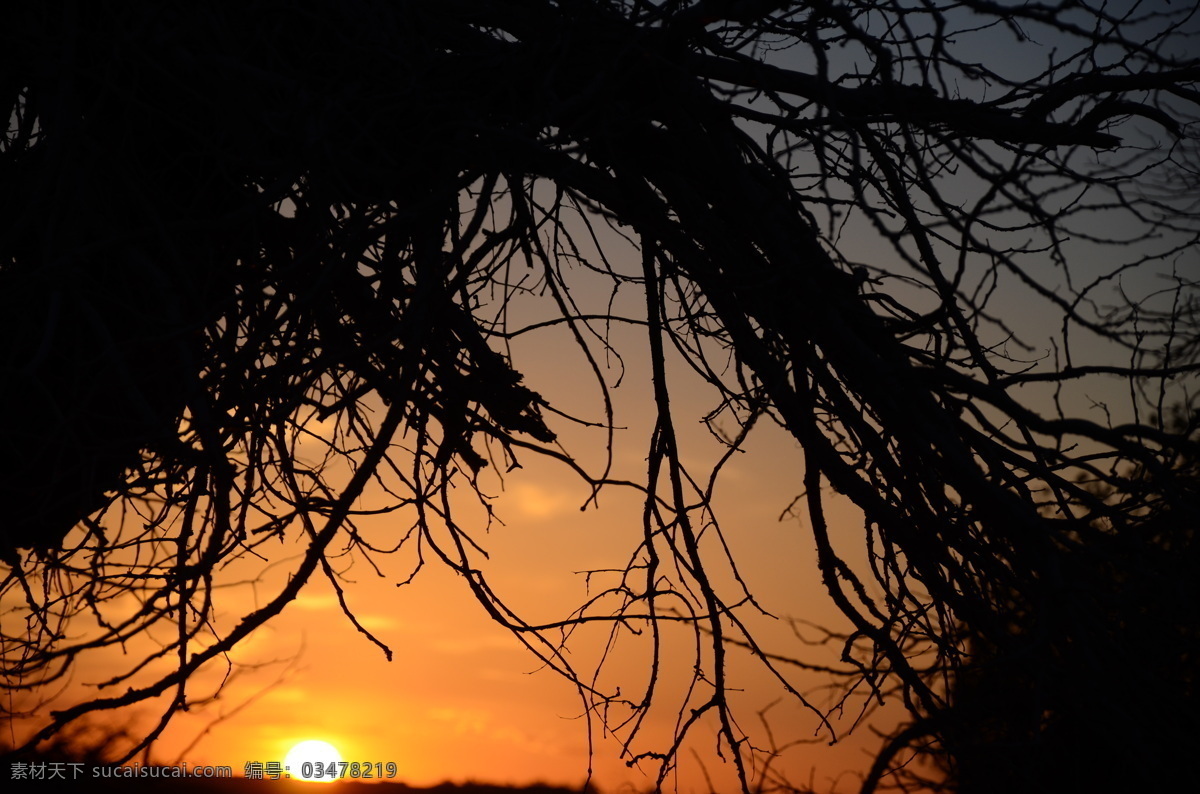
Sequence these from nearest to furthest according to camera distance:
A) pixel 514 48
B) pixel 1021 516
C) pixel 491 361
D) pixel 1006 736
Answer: pixel 1021 516 → pixel 514 48 → pixel 491 361 → pixel 1006 736

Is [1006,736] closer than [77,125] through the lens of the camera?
No

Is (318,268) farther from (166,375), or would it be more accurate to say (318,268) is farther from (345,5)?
(345,5)

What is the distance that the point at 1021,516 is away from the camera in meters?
2.41

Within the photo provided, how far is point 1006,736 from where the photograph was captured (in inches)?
190

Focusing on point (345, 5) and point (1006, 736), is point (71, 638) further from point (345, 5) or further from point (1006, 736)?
point (1006, 736)

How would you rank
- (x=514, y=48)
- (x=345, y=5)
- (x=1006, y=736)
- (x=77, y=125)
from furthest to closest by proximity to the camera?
(x=1006, y=736) < (x=345, y=5) < (x=514, y=48) < (x=77, y=125)

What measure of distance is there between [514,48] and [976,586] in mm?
2067

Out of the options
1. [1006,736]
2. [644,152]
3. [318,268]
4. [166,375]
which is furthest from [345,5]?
[1006,736]

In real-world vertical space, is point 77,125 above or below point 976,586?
above

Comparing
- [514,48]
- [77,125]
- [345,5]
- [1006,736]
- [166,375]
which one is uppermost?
[345,5]

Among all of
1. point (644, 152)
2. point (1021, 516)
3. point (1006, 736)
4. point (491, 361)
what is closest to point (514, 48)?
point (644, 152)

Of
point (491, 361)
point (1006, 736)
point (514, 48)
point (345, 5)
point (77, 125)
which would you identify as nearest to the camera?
point (77, 125)

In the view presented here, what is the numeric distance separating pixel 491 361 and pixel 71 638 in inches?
62.3

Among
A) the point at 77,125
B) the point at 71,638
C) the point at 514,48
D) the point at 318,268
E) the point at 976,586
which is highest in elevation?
the point at 514,48
